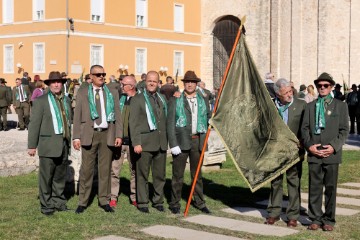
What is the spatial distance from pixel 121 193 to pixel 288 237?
3.81 metres

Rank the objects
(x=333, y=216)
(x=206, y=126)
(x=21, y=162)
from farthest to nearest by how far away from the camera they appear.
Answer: (x=21, y=162) → (x=206, y=126) → (x=333, y=216)

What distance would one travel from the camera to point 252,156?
881 centimetres

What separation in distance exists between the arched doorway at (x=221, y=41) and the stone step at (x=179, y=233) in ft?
114

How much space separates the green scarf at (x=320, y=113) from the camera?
26.6ft

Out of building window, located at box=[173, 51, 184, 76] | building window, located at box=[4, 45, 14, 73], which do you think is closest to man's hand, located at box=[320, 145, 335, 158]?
building window, located at box=[4, 45, 14, 73]

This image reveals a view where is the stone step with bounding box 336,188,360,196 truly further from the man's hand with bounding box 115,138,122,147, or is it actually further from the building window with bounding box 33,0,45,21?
the building window with bounding box 33,0,45,21

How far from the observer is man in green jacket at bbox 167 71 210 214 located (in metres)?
9.21

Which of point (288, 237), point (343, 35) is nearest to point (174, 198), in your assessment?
point (288, 237)

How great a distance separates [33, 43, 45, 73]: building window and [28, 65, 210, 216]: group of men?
26.0 meters

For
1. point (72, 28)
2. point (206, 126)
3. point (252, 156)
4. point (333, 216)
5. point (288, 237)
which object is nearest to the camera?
point (288, 237)

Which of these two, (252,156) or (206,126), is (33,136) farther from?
(252,156)

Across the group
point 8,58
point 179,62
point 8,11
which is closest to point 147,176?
point 8,58

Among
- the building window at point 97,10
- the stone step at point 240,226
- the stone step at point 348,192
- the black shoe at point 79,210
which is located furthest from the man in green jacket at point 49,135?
the building window at point 97,10

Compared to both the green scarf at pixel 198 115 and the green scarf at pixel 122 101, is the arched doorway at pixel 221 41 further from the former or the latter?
the green scarf at pixel 198 115
